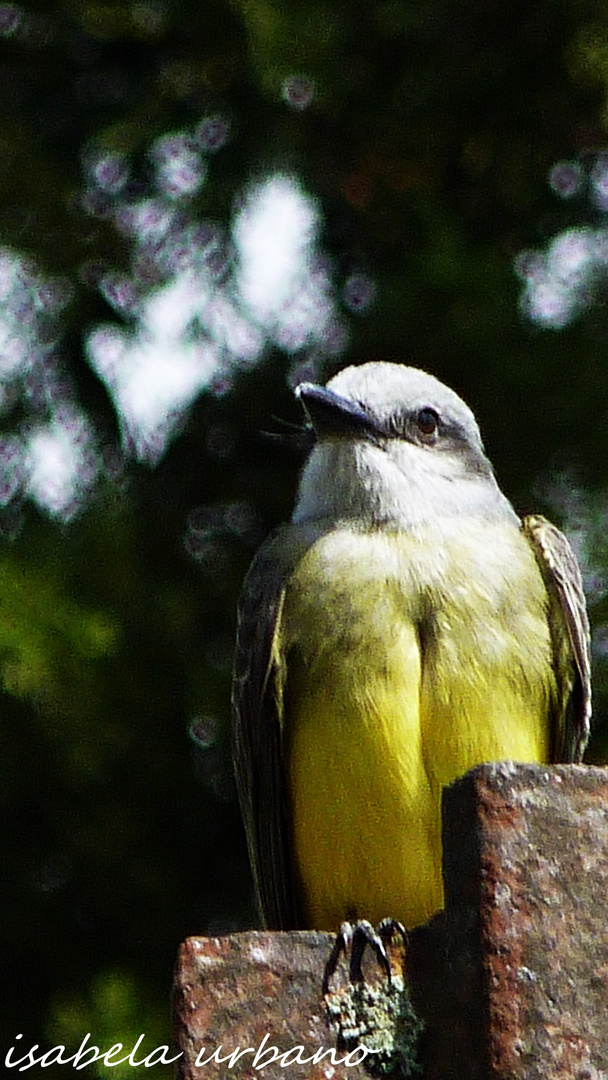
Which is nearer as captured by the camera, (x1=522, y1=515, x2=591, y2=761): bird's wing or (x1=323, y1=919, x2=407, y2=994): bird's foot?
(x1=323, y1=919, x2=407, y2=994): bird's foot

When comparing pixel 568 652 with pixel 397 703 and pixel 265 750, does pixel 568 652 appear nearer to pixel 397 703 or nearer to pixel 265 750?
pixel 397 703

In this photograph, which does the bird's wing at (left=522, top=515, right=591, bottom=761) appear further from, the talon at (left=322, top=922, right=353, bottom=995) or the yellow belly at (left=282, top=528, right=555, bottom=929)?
the talon at (left=322, top=922, right=353, bottom=995)

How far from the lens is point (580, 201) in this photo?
20.8 feet

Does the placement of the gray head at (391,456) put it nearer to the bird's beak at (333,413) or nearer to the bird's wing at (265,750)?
the bird's beak at (333,413)

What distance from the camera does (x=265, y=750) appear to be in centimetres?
455

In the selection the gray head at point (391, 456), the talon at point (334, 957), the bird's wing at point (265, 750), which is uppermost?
the gray head at point (391, 456)

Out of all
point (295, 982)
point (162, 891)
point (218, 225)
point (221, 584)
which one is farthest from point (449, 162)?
point (295, 982)

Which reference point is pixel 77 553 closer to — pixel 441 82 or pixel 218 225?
pixel 218 225

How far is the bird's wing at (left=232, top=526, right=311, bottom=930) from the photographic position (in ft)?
14.9

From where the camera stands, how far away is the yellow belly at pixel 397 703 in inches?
167

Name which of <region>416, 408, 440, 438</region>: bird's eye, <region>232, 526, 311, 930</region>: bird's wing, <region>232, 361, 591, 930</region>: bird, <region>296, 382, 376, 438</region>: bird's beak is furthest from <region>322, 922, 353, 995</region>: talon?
<region>416, 408, 440, 438</region>: bird's eye

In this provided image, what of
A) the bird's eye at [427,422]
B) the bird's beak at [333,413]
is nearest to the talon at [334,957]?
the bird's beak at [333,413]

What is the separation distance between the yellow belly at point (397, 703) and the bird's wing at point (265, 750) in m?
0.04

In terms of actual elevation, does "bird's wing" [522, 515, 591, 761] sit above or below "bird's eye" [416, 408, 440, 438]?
below
